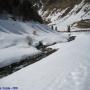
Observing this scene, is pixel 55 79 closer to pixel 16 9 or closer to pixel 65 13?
pixel 16 9

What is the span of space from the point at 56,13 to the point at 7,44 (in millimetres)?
82575

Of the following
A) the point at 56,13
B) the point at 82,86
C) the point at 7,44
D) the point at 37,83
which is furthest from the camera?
the point at 56,13

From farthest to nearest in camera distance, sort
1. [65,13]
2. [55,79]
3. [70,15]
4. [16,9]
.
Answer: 1. [65,13]
2. [70,15]
3. [16,9]
4. [55,79]

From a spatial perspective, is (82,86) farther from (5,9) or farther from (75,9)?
(75,9)

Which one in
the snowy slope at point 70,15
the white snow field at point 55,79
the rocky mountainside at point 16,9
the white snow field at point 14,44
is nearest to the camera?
the white snow field at point 55,79

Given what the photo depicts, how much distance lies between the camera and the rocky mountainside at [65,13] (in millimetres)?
71438

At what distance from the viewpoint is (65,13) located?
9056 centimetres

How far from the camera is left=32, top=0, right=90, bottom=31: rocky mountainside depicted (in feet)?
234

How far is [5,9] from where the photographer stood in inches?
1204

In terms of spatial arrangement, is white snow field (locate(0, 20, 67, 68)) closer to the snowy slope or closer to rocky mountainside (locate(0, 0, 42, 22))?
rocky mountainside (locate(0, 0, 42, 22))

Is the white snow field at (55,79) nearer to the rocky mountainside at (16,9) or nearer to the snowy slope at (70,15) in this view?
the rocky mountainside at (16,9)

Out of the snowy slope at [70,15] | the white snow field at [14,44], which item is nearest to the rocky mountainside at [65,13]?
the snowy slope at [70,15]

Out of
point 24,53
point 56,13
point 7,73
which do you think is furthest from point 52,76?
point 56,13

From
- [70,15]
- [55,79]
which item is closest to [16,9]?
[55,79]
